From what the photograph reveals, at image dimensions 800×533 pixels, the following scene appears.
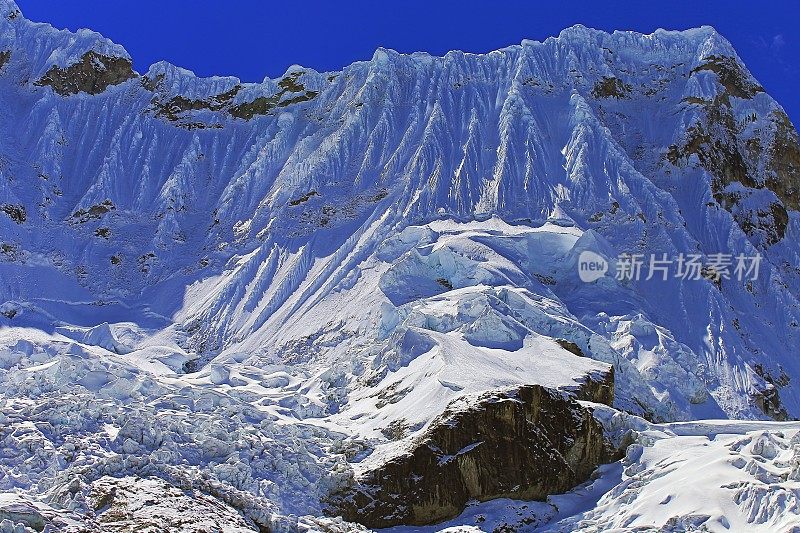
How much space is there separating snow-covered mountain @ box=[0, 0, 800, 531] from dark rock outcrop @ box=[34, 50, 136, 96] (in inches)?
8.7

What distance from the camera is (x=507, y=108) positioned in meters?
62.7

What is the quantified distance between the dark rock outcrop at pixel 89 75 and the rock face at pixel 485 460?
54444 millimetres

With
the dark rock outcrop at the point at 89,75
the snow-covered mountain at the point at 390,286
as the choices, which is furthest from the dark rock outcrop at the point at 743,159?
the dark rock outcrop at the point at 89,75

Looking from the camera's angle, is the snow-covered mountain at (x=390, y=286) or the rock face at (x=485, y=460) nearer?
the snow-covered mountain at (x=390, y=286)

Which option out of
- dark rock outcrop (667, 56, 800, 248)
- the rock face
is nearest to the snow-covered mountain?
the rock face

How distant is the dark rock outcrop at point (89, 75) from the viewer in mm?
73688

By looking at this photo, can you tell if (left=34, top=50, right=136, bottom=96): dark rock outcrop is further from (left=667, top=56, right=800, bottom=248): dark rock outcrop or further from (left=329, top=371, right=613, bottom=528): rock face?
(left=329, top=371, right=613, bottom=528): rock face

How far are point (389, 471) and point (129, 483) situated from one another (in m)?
7.92

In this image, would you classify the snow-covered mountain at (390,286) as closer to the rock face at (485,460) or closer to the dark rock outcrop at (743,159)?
the rock face at (485,460)

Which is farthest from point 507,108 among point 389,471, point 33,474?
point 33,474

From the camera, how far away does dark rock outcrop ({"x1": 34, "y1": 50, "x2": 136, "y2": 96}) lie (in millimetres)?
73688

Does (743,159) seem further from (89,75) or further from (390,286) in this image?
(89,75)

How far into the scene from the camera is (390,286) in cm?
4728

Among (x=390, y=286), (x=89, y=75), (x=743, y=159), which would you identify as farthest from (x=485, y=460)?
(x=89, y=75)
